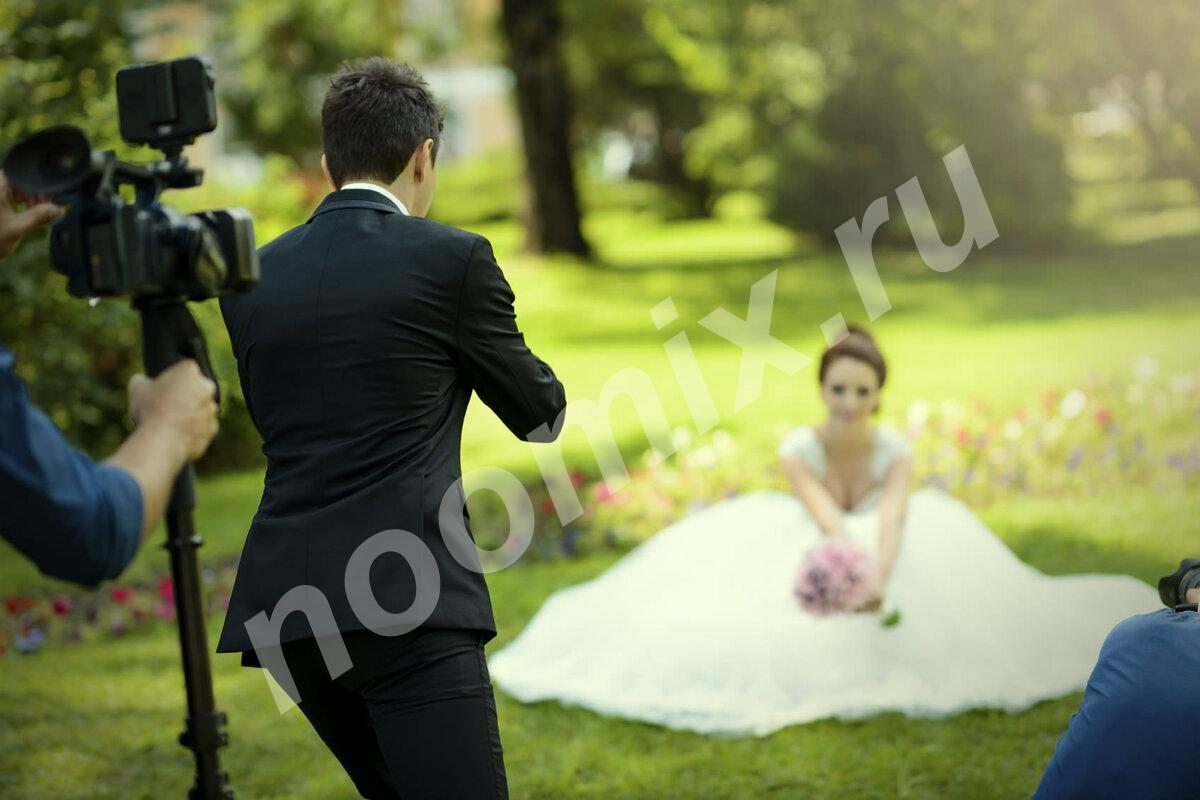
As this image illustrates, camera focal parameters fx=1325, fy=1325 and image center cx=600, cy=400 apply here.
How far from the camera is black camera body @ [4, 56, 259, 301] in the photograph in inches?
86.3

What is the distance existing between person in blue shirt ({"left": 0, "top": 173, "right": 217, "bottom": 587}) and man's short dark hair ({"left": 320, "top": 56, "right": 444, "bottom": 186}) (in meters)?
0.95

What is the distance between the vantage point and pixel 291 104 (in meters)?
30.5

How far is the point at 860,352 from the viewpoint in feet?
Answer: 18.3

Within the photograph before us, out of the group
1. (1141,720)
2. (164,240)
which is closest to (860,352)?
(1141,720)

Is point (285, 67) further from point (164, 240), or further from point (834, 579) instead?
point (164, 240)

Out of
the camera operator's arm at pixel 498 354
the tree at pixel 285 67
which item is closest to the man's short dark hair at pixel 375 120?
the camera operator's arm at pixel 498 354

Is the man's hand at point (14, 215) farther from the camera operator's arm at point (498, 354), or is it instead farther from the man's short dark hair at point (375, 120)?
the camera operator's arm at point (498, 354)

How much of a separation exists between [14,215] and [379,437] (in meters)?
0.83

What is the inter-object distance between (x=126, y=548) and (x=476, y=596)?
37.4 inches

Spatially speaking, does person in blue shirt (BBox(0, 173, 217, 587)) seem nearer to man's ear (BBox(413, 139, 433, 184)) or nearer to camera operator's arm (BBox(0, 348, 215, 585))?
camera operator's arm (BBox(0, 348, 215, 585))

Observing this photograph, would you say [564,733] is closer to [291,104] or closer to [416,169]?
[416,169]

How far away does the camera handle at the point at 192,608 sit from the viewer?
2.31 metres

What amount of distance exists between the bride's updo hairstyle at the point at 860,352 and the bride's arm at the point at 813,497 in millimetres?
416

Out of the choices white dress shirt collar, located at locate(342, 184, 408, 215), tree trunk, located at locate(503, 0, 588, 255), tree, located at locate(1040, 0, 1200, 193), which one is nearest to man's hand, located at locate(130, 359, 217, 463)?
white dress shirt collar, located at locate(342, 184, 408, 215)
